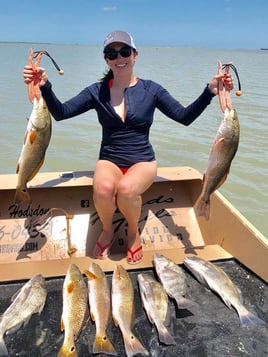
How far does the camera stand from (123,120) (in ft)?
11.5

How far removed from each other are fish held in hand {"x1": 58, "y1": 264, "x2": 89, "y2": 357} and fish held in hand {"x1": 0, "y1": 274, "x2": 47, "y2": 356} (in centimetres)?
18

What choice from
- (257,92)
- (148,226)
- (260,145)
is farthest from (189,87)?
(148,226)

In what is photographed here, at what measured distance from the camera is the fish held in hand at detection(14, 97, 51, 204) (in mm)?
2902

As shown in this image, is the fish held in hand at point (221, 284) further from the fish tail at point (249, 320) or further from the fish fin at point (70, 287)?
the fish fin at point (70, 287)

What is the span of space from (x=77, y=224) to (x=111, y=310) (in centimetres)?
150

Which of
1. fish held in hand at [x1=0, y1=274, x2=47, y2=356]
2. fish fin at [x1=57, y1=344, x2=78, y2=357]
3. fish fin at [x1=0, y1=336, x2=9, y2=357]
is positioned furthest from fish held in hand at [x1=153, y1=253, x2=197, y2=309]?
fish fin at [x1=0, y1=336, x2=9, y2=357]

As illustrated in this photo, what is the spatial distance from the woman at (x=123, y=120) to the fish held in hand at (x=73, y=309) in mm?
633

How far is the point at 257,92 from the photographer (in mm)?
19141

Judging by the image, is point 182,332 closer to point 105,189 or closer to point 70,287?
point 70,287

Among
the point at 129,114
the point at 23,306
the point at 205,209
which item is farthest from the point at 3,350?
the point at 129,114

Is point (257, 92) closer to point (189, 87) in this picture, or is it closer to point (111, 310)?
point (189, 87)

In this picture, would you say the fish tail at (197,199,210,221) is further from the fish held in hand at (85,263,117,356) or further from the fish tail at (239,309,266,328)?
the fish held in hand at (85,263,117,356)

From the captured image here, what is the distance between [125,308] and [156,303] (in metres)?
0.23

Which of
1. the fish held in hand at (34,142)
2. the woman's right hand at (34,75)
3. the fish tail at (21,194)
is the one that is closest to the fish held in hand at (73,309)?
the fish tail at (21,194)
